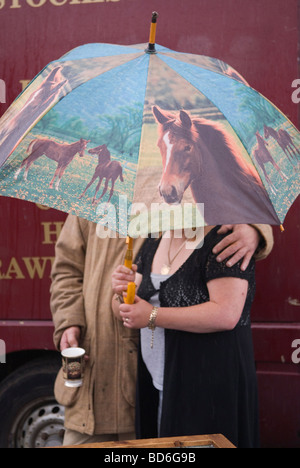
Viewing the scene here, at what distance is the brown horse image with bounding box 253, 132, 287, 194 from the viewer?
5.59 feet

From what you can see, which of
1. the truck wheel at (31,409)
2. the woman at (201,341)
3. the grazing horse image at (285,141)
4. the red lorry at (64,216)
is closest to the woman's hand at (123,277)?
the woman at (201,341)

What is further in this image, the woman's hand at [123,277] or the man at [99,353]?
the man at [99,353]

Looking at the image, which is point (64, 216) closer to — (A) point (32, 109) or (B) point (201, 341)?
(B) point (201, 341)

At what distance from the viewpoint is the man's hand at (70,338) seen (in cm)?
252

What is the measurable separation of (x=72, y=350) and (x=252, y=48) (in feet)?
6.00

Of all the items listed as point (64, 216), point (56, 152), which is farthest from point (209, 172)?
point (64, 216)

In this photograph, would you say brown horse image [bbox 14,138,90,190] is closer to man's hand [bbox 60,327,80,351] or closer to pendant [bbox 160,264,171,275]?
pendant [bbox 160,264,171,275]

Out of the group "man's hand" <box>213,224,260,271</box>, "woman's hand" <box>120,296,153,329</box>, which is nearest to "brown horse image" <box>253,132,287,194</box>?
"man's hand" <box>213,224,260,271</box>

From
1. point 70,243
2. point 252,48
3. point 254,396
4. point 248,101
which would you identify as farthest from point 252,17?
point 254,396

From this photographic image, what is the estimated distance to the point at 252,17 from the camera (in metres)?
2.94

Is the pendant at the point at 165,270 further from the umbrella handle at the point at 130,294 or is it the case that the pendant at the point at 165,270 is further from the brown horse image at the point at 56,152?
the brown horse image at the point at 56,152

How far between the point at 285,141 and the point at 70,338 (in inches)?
51.4

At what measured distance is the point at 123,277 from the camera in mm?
2021
